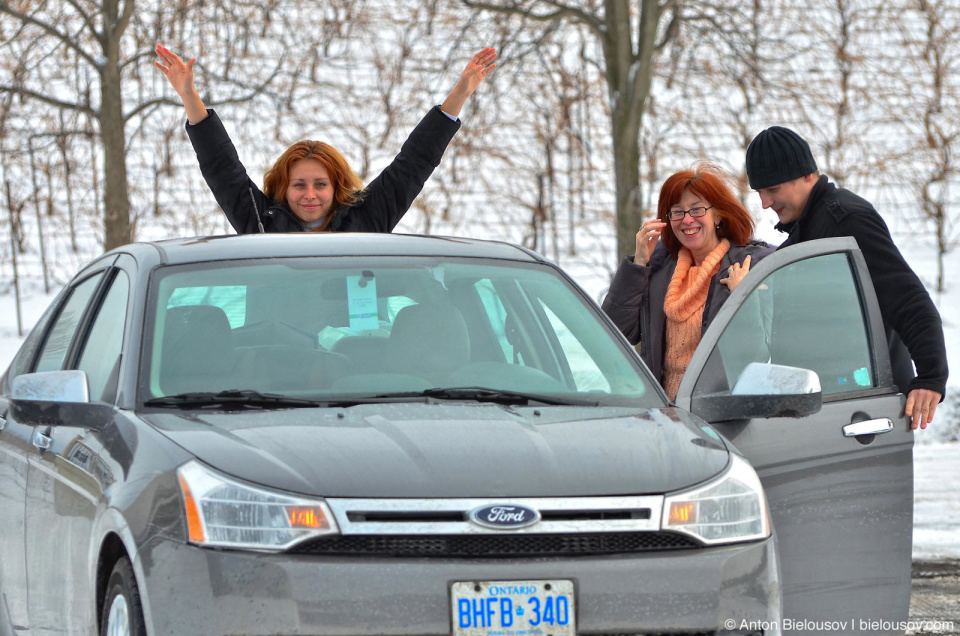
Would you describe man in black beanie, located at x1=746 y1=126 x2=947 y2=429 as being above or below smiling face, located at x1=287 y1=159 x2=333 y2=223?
below

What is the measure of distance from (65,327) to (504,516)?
227cm

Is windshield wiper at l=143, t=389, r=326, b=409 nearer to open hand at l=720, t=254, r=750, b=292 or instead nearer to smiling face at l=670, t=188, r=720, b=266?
open hand at l=720, t=254, r=750, b=292

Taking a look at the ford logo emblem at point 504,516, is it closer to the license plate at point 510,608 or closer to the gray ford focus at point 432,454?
the gray ford focus at point 432,454

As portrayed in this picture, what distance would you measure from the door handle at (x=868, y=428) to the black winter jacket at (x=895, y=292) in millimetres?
227

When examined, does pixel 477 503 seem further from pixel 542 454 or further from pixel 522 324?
pixel 522 324

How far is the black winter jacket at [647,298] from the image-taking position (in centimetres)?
525

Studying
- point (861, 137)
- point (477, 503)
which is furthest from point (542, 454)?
point (861, 137)

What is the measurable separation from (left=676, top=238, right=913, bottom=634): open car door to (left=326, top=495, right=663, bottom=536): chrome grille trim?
84 centimetres

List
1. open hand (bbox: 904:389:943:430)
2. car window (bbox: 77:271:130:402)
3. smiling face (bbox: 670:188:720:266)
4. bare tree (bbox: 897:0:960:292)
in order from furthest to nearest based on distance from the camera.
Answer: bare tree (bbox: 897:0:960:292), smiling face (bbox: 670:188:720:266), open hand (bbox: 904:389:943:430), car window (bbox: 77:271:130:402)

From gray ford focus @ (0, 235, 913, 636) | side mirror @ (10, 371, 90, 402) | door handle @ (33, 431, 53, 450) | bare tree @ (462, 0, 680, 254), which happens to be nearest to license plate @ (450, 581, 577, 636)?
gray ford focus @ (0, 235, 913, 636)

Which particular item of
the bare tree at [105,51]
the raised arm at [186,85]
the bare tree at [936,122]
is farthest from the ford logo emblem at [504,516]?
the bare tree at [936,122]

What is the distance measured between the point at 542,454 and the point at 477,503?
25 cm

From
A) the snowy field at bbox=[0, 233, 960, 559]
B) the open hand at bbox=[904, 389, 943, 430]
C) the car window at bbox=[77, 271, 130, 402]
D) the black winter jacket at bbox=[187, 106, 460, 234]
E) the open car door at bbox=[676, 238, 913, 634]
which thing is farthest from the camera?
the snowy field at bbox=[0, 233, 960, 559]

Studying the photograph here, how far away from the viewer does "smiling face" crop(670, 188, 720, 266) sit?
5238mm
